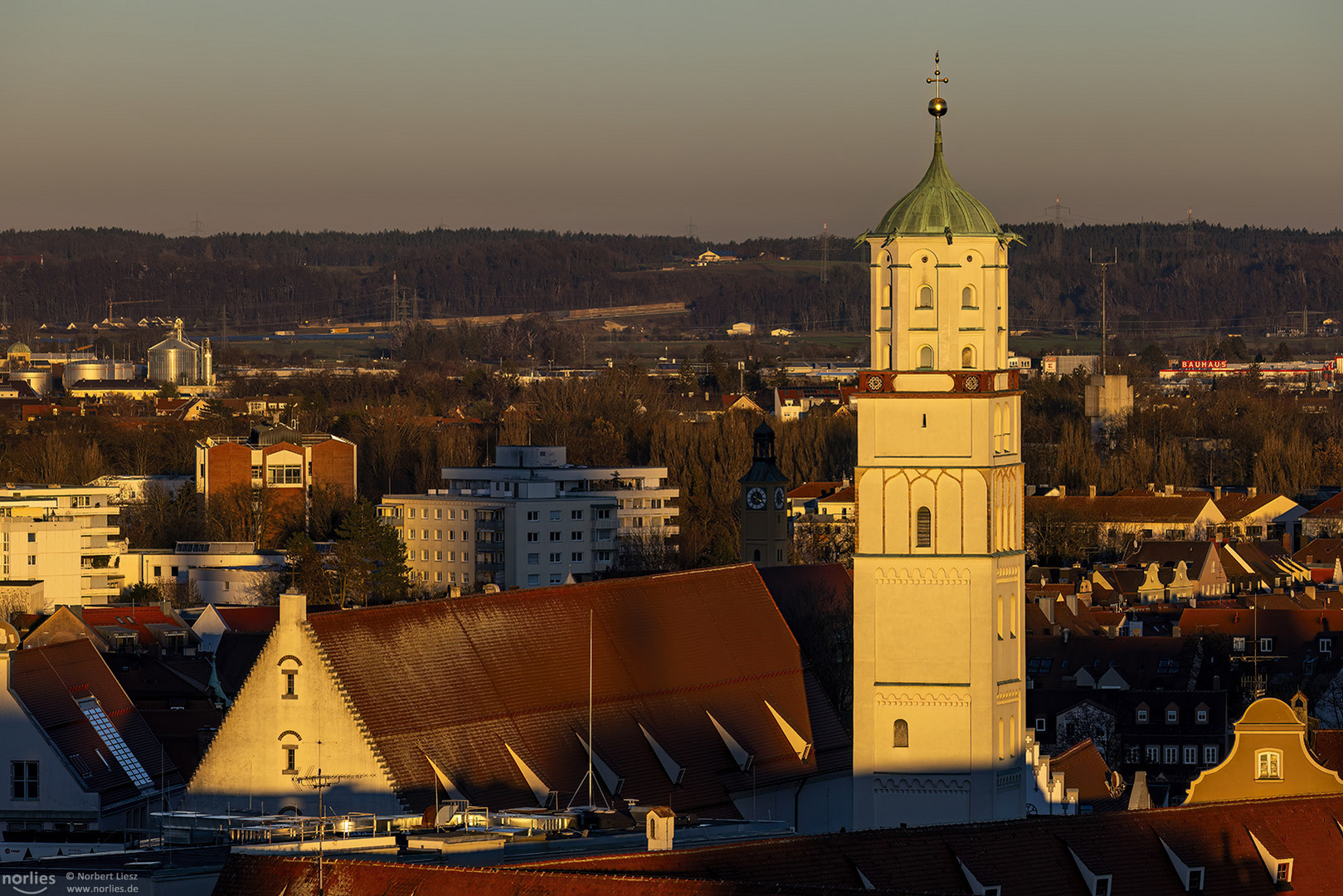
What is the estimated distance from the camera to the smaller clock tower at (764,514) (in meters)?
76.4

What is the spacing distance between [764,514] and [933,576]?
33.1m

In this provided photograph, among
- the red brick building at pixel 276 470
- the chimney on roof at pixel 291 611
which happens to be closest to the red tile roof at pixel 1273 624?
the chimney on roof at pixel 291 611

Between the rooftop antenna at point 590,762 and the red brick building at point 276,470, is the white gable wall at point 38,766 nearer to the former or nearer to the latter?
the rooftop antenna at point 590,762

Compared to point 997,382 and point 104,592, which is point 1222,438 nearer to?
point 104,592

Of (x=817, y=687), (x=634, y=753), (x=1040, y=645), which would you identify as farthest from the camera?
(x=1040, y=645)

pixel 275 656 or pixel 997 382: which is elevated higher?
pixel 997 382

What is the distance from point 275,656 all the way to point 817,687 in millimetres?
14971

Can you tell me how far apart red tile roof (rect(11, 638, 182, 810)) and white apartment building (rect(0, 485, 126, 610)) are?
5434cm

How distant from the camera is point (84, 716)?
172 feet

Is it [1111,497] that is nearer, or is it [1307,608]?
[1307,608]

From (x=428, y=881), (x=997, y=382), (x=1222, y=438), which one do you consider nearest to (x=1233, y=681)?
(x=997, y=382)

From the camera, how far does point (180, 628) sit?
8781cm

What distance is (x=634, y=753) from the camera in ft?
169

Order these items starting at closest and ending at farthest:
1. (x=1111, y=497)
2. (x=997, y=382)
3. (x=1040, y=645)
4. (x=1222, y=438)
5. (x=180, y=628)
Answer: (x=997, y=382)
(x=1040, y=645)
(x=180, y=628)
(x=1111, y=497)
(x=1222, y=438)
